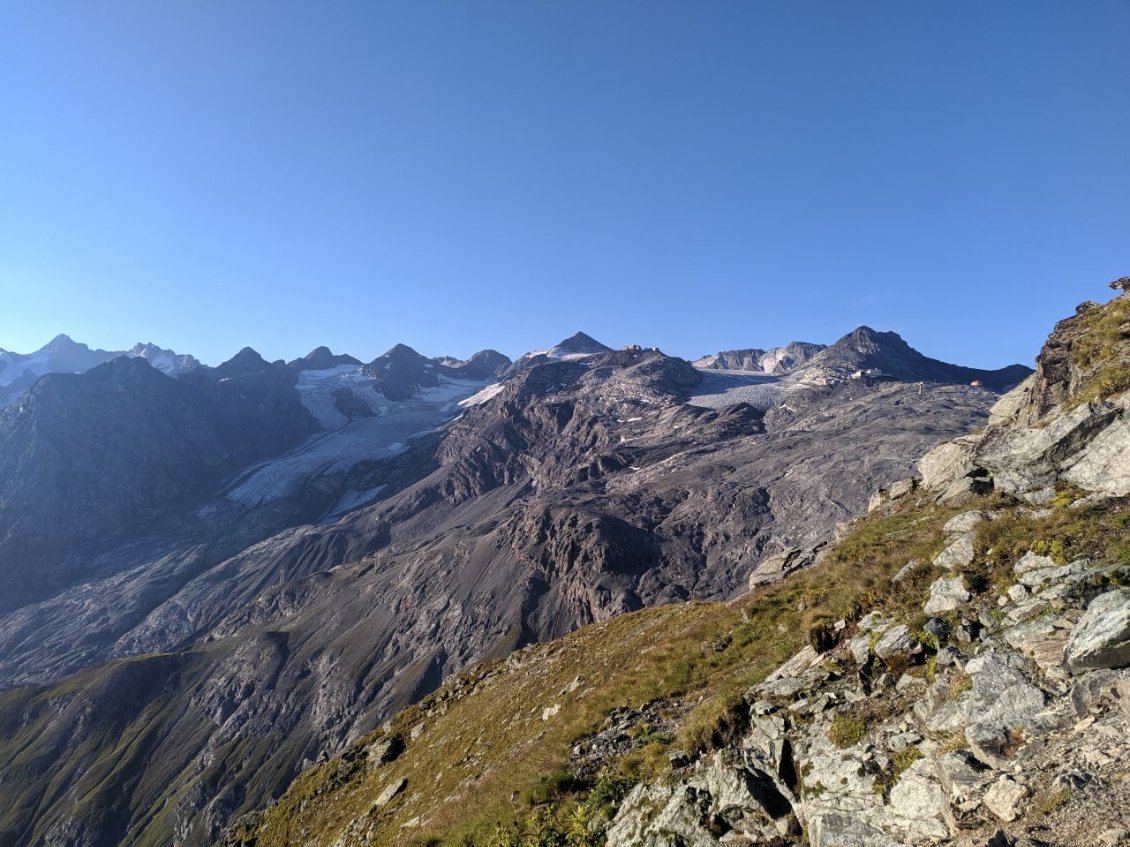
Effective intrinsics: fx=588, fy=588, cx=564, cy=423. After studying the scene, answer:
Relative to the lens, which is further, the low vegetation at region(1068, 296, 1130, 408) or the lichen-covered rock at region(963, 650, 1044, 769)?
the low vegetation at region(1068, 296, 1130, 408)

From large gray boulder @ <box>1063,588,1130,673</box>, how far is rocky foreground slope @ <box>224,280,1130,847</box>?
33 millimetres

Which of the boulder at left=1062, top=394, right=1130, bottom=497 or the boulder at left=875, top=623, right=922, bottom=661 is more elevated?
the boulder at left=1062, top=394, right=1130, bottom=497

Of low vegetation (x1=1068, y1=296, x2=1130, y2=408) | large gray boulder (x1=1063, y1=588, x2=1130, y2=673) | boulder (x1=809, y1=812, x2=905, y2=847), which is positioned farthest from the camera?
low vegetation (x1=1068, y1=296, x2=1130, y2=408)

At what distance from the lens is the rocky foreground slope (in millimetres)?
8578

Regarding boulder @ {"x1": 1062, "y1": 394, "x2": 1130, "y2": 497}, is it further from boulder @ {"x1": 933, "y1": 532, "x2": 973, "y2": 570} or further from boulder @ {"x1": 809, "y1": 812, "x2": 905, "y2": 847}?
boulder @ {"x1": 809, "y1": 812, "x2": 905, "y2": 847}

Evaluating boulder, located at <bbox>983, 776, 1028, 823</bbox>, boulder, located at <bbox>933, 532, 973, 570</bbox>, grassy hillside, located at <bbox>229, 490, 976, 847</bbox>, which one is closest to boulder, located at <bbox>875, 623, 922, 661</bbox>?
grassy hillside, located at <bbox>229, 490, 976, 847</bbox>

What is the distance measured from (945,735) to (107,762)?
20375 centimetres

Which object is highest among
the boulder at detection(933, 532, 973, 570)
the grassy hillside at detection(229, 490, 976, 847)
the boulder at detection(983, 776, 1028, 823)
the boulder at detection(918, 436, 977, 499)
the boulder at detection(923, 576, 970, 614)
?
the boulder at detection(918, 436, 977, 499)

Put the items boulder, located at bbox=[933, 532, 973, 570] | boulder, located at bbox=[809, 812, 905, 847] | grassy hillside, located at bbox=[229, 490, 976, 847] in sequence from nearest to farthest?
boulder, located at bbox=[809, 812, 905, 847]
boulder, located at bbox=[933, 532, 973, 570]
grassy hillside, located at bbox=[229, 490, 976, 847]

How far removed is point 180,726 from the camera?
515ft

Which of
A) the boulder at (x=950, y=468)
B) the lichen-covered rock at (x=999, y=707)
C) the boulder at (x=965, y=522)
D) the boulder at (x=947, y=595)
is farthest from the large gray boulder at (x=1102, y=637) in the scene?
the boulder at (x=950, y=468)

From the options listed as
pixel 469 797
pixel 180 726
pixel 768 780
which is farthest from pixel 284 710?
pixel 768 780

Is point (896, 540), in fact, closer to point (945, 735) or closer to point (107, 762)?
point (945, 735)

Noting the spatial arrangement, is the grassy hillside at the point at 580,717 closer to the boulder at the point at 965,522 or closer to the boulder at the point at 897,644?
the boulder at the point at 965,522
